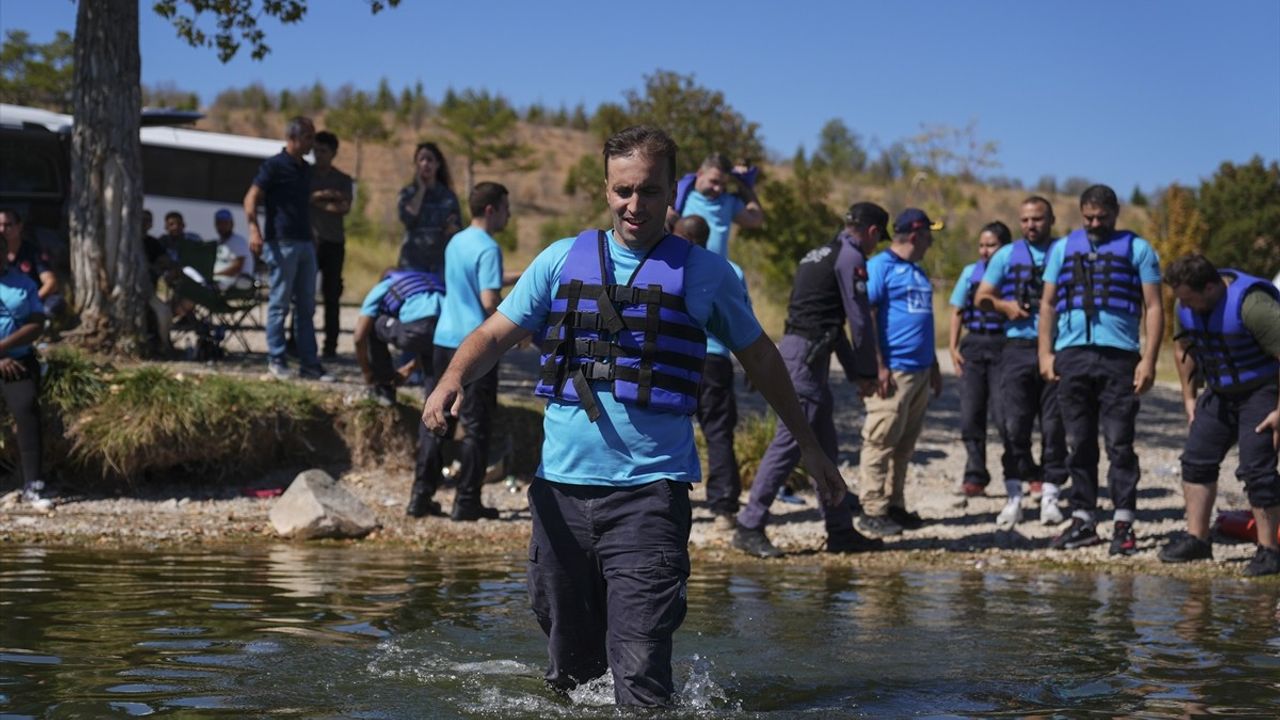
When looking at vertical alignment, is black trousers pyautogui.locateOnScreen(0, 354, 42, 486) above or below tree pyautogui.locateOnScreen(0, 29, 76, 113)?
below

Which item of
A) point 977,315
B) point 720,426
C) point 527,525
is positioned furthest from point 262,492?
point 977,315

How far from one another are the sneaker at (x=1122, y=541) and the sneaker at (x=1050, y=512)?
2.81ft

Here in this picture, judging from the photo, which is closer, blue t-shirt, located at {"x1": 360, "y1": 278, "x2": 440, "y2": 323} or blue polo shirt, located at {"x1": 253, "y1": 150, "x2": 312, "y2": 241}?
blue t-shirt, located at {"x1": 360, "y1": 278, "x2": 440, "y2": 323}

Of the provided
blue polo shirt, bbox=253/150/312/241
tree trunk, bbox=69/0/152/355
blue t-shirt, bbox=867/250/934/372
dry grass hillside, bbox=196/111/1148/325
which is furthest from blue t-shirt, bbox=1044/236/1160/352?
dry grass hillside, bbox=196/111/1148/325

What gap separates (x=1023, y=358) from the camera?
11.2 m

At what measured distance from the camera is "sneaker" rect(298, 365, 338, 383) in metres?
12.8

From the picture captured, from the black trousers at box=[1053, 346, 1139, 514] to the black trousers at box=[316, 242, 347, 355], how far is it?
24.5 feet

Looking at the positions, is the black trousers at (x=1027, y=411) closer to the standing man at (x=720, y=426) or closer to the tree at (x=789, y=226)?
the standing man at (x=720, y=426)

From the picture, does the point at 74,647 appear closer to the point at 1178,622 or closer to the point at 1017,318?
the point at 1178,622

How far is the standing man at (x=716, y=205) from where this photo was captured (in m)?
10.5

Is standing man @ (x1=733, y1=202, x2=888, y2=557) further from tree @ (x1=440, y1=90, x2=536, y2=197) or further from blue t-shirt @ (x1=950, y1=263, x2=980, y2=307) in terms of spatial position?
tree @ (x1=440, y1=90, x2=536, y2=197)

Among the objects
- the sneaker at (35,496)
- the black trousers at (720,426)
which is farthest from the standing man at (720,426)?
the sneaker at (35,496)

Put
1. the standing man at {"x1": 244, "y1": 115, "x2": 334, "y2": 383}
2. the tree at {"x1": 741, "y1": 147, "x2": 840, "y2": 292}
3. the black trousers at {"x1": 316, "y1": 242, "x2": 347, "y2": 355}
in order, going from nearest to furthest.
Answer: the standing man at {"x1": 244, "y1": 115, "x2": 334, "y2": 383}, the black trousers at {"x1": 316, "y1": 242, "x2": 347, "y2": 355}, the tree at {"x1": 741, "y1": 147, "x2": 840, "y2": 292}

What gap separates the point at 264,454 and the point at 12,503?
177 centimetres
